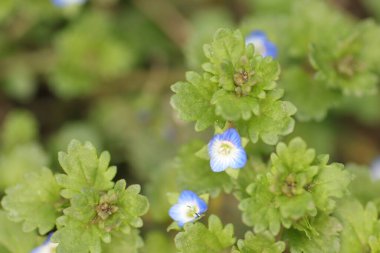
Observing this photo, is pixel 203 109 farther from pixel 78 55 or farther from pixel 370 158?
pixel 370 158

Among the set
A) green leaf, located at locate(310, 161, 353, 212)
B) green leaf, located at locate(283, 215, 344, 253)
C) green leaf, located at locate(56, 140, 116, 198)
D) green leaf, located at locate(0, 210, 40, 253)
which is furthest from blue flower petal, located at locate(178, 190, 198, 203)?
green leaf, located at locate(0, 210, 40, 253)

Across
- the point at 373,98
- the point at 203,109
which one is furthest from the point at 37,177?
the point at 373,98

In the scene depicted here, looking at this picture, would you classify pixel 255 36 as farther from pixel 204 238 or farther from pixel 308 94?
pixel 204 238

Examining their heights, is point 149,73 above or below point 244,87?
above

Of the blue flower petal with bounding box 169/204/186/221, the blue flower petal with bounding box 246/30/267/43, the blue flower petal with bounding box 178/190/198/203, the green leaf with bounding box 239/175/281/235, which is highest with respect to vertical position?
the blue flower petal with bounding box 246/30/267/43

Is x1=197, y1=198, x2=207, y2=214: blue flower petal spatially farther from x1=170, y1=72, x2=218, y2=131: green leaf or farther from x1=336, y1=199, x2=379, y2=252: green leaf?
x1=336, y1=199, x2=379, y2=252: green leaf

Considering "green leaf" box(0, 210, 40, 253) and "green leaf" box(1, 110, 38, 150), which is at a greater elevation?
"green leaf" box(1, 110, 38, 150)
